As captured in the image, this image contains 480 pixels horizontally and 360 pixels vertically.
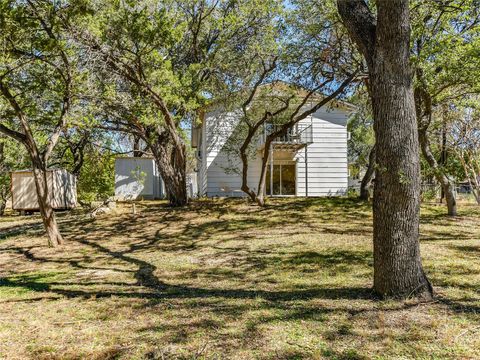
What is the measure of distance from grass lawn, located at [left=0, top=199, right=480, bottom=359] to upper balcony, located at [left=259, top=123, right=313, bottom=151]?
7659 millimetres

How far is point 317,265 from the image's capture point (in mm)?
5781

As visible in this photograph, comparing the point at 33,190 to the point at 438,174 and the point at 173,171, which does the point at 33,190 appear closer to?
the point at 173,171

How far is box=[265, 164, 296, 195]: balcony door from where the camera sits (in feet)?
59.1

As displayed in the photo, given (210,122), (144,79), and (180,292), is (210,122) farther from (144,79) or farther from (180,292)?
(180,292)

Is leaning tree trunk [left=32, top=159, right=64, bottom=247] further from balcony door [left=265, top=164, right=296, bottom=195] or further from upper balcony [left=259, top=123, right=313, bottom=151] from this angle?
balcony door [left=265, top=164, right=296, bottom=195]

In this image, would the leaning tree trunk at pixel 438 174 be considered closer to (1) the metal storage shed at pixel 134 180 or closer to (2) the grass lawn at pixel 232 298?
(2) the grass lawn at pixel 232 298

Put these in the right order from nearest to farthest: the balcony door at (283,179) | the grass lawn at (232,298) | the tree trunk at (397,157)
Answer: the grass lawn at (232,298) → the tree trunk at (397,157) → the balcony door at (283,179)

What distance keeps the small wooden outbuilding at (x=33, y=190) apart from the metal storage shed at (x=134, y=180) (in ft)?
7.88

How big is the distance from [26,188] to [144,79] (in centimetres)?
969

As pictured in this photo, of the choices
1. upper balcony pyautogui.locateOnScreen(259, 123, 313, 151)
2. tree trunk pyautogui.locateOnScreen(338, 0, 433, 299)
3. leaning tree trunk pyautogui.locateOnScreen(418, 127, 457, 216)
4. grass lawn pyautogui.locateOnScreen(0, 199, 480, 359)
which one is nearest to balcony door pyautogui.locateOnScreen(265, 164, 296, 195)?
upper balcony pyautogui.locateOnScreen(259, 123, 313, 151)

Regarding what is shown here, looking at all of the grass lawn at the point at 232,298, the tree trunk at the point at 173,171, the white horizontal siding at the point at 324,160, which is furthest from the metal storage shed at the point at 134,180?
the grass lawn at the point at 232,298

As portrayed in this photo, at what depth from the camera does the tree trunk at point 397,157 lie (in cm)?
363

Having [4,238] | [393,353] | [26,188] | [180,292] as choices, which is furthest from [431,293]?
[26,188]

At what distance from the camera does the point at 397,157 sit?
3680 millimetres
